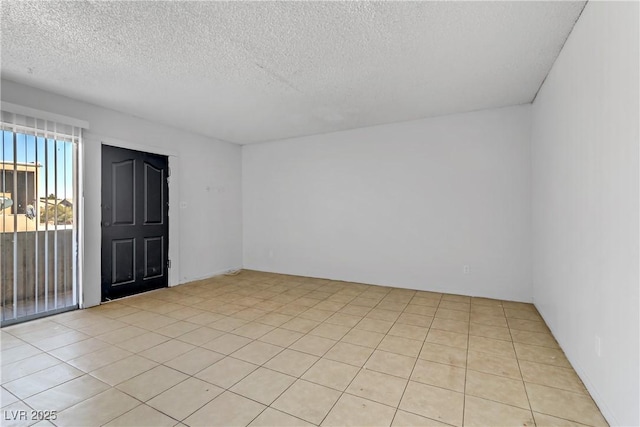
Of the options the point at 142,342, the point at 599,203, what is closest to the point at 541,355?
the point at 599,203

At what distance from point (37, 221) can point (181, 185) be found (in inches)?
75.0

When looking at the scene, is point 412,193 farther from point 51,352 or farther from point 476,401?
point 51,352

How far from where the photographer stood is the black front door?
3.89m

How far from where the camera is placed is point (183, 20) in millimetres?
2076

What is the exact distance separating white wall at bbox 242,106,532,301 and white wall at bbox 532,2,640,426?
3.56ft

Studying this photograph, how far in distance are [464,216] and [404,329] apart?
6.52 ft

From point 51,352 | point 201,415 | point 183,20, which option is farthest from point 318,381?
point 183,20

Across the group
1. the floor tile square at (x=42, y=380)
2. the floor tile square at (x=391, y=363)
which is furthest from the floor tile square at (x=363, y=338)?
the floor tile square at (x=42, y=380)

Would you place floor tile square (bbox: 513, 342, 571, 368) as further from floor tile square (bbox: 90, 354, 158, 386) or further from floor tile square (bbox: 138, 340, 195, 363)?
floor tile square (bbox: 90, 354, 158, 386)

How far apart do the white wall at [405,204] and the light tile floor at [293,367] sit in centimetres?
73

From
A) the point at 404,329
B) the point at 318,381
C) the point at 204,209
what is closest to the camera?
the point at 318,381

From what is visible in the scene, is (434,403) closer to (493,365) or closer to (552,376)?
(493,365)

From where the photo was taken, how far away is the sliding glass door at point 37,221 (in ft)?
9.87

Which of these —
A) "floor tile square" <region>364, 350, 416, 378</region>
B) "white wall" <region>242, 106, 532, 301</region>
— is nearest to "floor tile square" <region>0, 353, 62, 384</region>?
"floor tile square" <region>364, 350, 416, 378</region>
